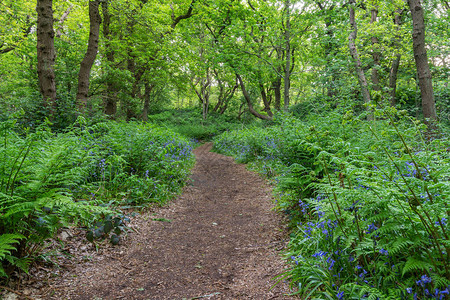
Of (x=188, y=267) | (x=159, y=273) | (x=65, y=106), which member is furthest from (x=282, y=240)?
(x=65, y=106)

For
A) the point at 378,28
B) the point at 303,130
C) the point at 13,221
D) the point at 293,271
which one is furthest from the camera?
the point at 378,28

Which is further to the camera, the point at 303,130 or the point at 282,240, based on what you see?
the point at 303,130

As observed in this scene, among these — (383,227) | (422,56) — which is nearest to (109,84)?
(422,56)

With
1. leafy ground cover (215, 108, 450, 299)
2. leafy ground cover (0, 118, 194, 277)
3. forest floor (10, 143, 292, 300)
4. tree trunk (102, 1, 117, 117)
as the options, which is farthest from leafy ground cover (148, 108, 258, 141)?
leafy ground cover (215, 108, 450, 299)

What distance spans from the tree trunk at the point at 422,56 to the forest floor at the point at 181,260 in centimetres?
443

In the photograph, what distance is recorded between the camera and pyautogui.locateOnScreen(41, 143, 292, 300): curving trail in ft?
8.39

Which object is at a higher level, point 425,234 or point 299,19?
point 299,19

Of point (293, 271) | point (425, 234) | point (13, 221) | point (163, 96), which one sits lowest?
point (293, 271)

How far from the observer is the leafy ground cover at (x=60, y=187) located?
7.57 ft

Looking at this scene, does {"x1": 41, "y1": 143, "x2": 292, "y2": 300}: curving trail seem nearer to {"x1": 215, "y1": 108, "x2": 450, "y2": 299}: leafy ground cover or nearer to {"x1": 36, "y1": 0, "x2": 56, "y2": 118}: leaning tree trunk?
{"x1": 215, "y1": 108, "x2": 450, "y2": 299}: leafy ground cover

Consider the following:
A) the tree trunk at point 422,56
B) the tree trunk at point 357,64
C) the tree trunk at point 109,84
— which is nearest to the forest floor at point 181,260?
the tree trunk at point 422,56

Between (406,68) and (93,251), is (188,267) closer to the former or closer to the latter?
(93,251)

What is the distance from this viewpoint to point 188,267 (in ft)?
10.2

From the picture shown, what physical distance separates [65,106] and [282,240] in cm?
636
